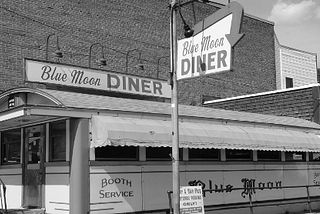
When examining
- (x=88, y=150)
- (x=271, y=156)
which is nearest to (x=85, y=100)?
(x=88, y=150)

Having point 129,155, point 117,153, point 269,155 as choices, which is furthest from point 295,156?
point 117,153

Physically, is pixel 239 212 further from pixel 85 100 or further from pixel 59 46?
pixel 59 46

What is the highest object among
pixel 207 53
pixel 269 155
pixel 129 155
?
pixel 207 53

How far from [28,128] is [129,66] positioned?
11140mm

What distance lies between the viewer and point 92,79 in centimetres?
1847

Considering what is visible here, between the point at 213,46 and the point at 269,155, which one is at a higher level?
the point at 213,46

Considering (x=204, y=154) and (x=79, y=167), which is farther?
(x=204, y=154)

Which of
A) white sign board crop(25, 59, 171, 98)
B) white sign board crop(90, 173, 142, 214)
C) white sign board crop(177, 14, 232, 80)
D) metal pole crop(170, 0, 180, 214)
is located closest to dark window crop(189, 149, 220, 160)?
white sign board crop(90, 173, 142, 214)

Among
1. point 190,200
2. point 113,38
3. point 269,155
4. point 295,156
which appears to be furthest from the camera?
point 113,38

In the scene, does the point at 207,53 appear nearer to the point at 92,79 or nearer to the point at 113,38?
the point at 92,79

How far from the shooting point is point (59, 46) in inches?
813

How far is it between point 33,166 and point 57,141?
126cm

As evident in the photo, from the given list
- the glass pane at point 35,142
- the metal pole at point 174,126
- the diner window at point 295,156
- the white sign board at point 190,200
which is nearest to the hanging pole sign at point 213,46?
the metal pole at point 174,126

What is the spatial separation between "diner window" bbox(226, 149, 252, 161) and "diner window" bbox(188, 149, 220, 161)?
49cm
